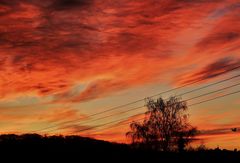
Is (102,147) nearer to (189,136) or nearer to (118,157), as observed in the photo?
(118,157)

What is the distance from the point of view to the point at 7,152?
30.8m

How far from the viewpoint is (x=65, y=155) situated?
30.8 m

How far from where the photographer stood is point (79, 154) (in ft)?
104

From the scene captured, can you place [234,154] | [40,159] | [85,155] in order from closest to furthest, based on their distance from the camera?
[40,159], [85,155], [234,154]

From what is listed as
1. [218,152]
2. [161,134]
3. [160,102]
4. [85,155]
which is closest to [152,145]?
[161,134]

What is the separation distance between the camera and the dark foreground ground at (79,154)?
29828 millimetres

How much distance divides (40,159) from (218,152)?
49.0 ft

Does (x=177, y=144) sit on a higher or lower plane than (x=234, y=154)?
higher

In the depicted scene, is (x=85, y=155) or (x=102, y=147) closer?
(x=85, y=155)

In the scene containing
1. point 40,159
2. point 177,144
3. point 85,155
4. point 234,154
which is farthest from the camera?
point 177,144

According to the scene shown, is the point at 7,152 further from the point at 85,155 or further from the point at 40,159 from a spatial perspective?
the point at 85,155

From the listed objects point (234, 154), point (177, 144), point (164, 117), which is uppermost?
point (164, 117)

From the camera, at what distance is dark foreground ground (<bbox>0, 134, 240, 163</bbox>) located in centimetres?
2983

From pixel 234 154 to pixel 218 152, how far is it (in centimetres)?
139
